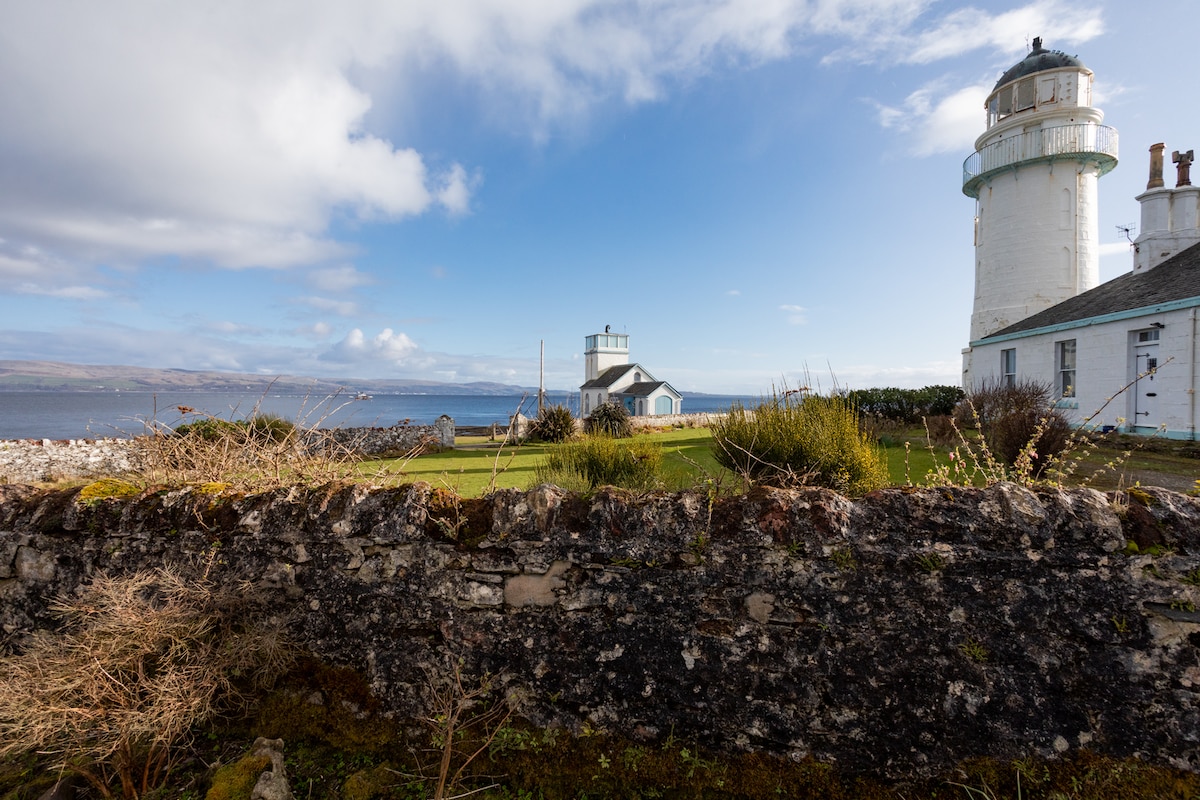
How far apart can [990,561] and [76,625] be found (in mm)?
5133

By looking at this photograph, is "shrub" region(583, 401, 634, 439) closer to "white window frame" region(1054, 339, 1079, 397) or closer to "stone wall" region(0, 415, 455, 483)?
"stone wall" region(0, 415, 455, 483)

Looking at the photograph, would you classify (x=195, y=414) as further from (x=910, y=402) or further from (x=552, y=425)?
(x=910, y=402)

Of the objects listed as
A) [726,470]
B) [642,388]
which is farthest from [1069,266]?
[642,388]

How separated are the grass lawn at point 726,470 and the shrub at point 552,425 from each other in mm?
1893

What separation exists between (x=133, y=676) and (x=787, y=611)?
3497 mm

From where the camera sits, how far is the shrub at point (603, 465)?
6452mm

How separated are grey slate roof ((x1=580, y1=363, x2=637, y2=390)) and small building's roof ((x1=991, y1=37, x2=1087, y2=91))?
21.0m

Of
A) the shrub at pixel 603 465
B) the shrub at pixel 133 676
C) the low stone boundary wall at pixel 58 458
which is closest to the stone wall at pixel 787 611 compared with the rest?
the shrub at pixel 133 676

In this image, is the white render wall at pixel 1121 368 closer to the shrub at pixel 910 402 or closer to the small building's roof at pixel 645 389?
the shrub at pixel 910 402

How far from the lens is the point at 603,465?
688cm

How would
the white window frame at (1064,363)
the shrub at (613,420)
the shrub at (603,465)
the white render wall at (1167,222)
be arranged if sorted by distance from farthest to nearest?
the shrub at (613,420) → the white window frame at (1064,363) → the white render wall at (1167,222) → the shrub at (603,465)

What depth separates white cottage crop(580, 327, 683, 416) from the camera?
31.2 meters

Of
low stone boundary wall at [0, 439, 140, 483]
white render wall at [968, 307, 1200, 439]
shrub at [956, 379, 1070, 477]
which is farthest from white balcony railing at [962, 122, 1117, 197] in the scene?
low stone boundary wall at [0, 439, 140, 483]

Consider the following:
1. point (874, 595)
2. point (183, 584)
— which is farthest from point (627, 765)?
point (183, 584)
